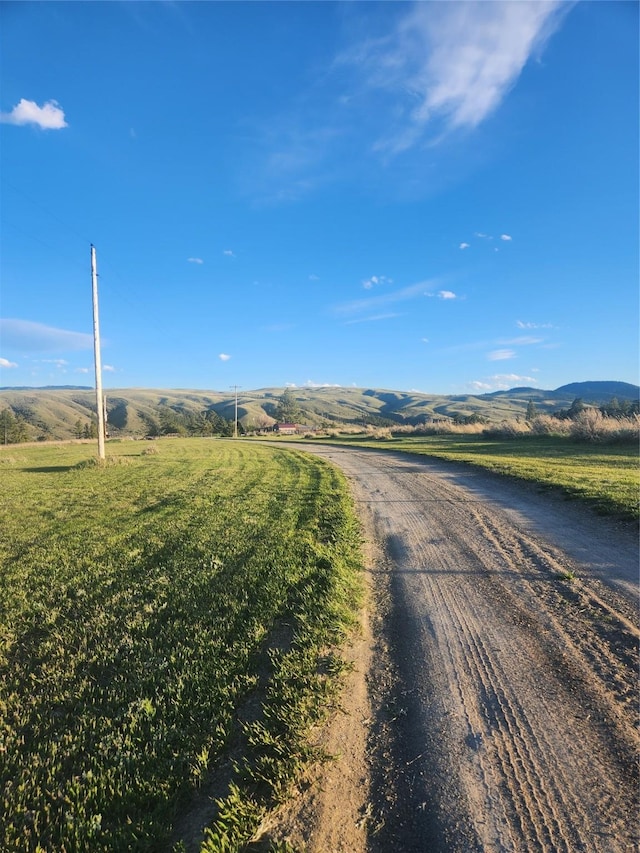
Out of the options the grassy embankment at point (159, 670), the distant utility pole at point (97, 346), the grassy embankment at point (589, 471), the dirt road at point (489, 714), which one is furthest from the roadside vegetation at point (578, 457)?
the distant utility pole at point (97, 346)

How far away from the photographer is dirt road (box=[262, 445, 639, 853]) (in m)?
2.13

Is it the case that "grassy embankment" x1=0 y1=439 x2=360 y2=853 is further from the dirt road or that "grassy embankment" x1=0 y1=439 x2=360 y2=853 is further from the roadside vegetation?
the roadside vegetation

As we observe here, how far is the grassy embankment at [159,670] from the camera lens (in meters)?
2.27

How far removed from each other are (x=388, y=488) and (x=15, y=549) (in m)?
9.26

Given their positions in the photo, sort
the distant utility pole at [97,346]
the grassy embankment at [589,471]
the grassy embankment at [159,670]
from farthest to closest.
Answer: the distant utility pole at [97,346] < the grassy embankment at [589,471] < the grassy embankment at [159,670]

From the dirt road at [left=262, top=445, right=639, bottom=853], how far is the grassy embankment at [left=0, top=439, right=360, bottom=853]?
0.37 meters

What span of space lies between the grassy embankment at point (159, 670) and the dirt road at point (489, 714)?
375 millimetres

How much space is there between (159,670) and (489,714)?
8.67ft

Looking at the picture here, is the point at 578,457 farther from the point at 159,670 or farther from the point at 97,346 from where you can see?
the point at 97,346

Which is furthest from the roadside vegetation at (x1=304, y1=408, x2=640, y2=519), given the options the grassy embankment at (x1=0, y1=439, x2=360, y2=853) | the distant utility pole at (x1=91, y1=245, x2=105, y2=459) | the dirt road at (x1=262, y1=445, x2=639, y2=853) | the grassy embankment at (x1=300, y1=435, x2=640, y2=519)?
the distant utility pole at (x1=91, y1=245, x2=105, y2=459)

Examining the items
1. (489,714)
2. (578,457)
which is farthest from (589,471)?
(489,714)

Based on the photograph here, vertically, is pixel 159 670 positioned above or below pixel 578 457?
below

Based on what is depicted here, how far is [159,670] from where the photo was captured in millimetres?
3459

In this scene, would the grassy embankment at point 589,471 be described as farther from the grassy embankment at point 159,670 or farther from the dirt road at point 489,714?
the grassy embankment at point 159,670
